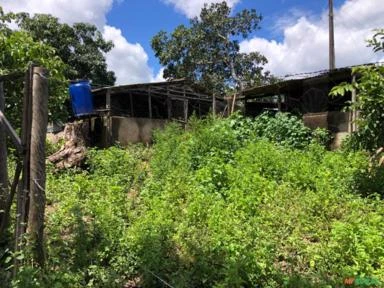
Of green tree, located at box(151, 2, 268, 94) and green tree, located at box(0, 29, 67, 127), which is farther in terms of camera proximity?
green tree, located at box(151, 2, 268, 94)

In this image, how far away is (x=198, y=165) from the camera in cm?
923

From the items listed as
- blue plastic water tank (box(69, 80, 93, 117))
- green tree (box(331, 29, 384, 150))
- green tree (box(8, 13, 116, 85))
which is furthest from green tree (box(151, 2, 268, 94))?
green tree (box(331, 29, 384, 150))

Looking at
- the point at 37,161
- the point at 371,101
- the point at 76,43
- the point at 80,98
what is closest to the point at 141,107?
the point at 80,98

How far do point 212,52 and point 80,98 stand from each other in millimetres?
12293

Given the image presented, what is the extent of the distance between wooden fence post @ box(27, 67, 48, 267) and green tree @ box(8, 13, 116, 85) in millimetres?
17751

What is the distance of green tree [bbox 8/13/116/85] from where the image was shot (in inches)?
846

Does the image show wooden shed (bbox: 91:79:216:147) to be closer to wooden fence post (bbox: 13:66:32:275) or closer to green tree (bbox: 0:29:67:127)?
green tree (bbox: 0:29:67:127)

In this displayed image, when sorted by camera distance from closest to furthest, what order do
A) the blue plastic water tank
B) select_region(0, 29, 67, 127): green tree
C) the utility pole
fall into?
1. select_region(0, 29, 67, 127): green tree
2. the blue plastic water tank
3. the utility pole

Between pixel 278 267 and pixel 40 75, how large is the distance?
313 centimetres

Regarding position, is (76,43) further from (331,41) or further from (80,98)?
(331,41)

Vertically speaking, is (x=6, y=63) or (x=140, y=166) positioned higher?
(x=6, y=63)

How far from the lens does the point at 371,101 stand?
22.4ft

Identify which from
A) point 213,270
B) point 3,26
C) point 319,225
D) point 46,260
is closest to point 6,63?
point 3,26

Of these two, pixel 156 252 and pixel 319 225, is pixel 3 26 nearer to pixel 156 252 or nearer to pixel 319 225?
pixel 156 252
